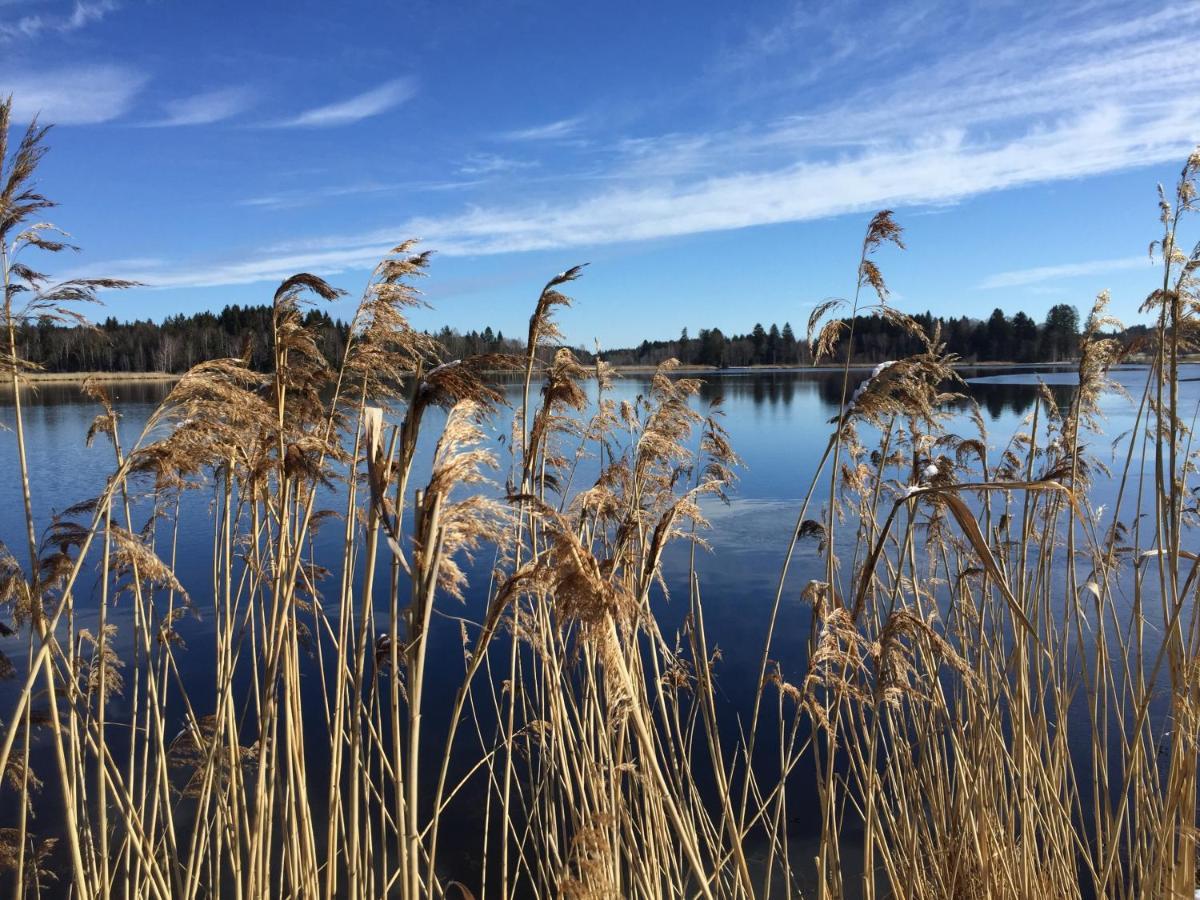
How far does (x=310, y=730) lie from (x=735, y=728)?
407 cm

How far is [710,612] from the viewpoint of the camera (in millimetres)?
9703

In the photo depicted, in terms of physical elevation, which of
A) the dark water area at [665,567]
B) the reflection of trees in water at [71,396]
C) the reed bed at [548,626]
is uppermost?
the reflection of trees in water at [71,396]

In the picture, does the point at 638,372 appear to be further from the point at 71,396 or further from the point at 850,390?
the point at 71,396

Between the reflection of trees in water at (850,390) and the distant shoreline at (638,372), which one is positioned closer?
the distant shoreline at (638,372)

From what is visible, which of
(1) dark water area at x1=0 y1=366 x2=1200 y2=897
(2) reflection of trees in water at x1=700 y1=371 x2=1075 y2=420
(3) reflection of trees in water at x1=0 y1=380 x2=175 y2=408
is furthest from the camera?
(3) reflection of trees in water at x1=0 y1=380 x2=175 y2=408

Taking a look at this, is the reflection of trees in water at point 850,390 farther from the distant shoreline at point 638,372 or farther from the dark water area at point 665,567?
the dark water area at point 665,567

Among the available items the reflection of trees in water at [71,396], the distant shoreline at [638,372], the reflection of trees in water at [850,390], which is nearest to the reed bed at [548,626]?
the distant shoreline at [638,372]

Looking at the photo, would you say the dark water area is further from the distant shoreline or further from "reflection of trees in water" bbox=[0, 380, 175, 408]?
"reflection of trees in water" bbox=[0, 380, 175, 408]

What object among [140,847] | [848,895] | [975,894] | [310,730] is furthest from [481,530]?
[310,730]

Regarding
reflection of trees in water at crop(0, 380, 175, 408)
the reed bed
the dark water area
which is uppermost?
reflection of trees in water at crop(0, 380, 175, 408)

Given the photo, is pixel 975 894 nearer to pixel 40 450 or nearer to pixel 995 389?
pixel 40 450

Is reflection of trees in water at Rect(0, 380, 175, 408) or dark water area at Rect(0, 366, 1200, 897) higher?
reflection of trees in water at Rect(0, 380, 175, 408)

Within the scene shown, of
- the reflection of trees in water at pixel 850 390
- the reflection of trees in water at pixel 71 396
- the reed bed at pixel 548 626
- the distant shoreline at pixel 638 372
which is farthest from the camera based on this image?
the reflection of trees in water at pixel 71 396

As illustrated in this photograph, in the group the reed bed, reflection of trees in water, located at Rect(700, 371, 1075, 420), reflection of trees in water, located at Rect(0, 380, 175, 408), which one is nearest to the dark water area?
the reed bed
